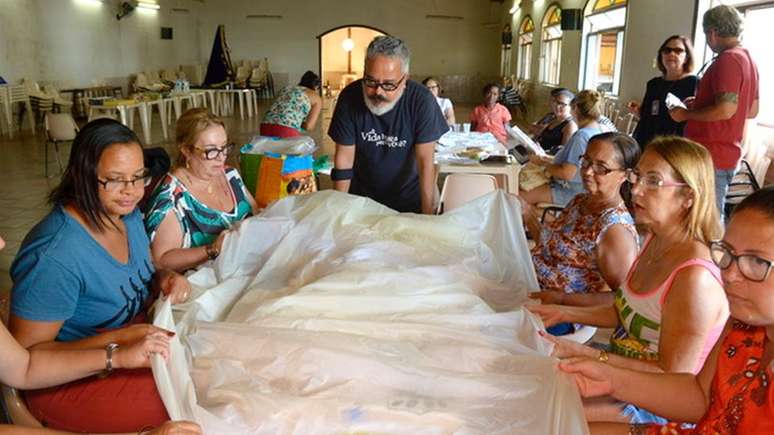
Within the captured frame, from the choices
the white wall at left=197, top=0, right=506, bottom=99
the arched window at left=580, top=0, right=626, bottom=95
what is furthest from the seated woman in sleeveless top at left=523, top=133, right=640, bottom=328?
the white wall at left=197, top=0, right=506, bottom=99

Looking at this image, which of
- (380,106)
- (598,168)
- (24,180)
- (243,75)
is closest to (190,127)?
(380,106)

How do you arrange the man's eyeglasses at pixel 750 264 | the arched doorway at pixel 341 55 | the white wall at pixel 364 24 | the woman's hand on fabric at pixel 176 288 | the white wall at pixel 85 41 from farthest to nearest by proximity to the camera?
the arched doorway at pixel 341 55 < the white wall at pixel 364 24 < the white wall at pixel 85 41 < the woman's hand on fabric at pixel 176 288 < the man's eyeglasses at pixel 750 264

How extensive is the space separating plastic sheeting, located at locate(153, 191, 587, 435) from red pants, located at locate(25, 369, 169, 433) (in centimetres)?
15

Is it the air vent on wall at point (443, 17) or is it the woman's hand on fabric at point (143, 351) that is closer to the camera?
the woman's hand on fabric at point (143, 351)

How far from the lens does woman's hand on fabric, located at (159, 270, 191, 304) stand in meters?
1.63

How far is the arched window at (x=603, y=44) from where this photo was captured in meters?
8.09

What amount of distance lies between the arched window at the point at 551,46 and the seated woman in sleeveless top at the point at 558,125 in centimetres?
618

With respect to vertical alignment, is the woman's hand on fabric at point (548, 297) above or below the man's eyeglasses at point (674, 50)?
below

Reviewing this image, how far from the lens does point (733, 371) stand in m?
1.10

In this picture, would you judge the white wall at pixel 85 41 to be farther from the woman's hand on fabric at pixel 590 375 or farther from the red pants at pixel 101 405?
the woman's hand on fabric at pixel 590 375

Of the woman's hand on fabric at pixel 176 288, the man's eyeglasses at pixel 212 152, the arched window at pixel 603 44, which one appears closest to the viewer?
the woman's hand on fabric at pixel 176 288

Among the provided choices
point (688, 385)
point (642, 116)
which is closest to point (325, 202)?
point (688, 385)

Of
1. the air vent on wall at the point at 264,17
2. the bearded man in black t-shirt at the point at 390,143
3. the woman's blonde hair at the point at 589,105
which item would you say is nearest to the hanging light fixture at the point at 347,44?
the air vent on wall at the point at 264,17

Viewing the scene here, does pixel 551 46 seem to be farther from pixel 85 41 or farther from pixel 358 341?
pixel 358 341
